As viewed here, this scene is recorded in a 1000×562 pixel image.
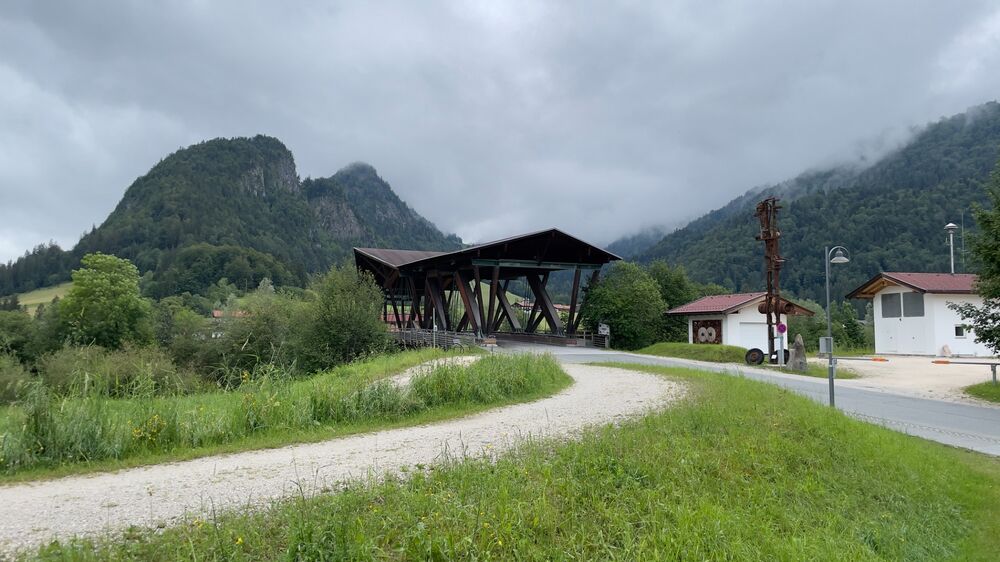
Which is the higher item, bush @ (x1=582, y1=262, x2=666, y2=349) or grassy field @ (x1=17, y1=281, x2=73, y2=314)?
grassy field @ (x1=17, y1=281, x2=73, y2=314)

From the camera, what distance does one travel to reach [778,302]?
80.9ft

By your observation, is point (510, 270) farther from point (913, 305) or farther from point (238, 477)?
point (238, 477)

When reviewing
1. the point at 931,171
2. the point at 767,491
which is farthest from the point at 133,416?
the point at 931,171

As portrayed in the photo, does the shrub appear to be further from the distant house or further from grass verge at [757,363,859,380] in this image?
grass verge at [757,363,859,380]

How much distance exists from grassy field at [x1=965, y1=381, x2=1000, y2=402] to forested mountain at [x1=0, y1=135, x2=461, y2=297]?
352 feet

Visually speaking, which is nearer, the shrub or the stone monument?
the stone monument

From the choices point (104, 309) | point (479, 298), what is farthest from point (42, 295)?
point (479, 298)

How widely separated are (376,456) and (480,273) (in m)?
29.6

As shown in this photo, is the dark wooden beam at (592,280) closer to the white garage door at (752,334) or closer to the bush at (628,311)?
the bush at (628,311)

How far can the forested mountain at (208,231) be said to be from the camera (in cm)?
11031

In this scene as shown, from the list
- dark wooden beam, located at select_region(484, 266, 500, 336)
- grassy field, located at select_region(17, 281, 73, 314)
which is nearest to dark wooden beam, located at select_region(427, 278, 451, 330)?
dark wooden beam, located at select_region(484, 266, 500, 336)

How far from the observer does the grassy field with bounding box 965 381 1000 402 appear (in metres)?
14.7

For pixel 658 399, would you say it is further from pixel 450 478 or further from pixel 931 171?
pixel 931 171

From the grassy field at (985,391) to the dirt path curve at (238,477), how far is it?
1059cm
